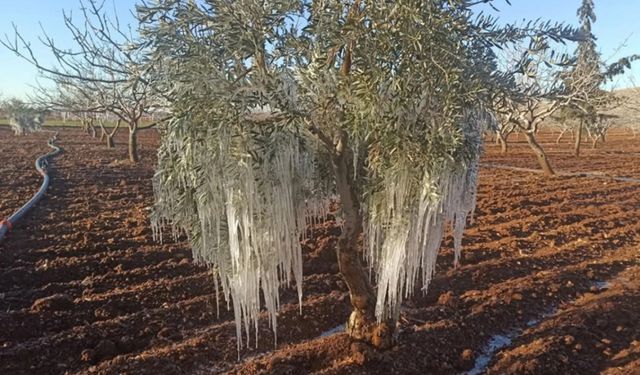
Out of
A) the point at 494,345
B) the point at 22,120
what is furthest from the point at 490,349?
the point at 22,120

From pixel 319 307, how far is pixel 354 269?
1173mm

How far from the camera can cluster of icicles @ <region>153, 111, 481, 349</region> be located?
3307 millimetres

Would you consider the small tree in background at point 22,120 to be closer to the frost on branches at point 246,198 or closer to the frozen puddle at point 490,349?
the frost on branches at point 246,198

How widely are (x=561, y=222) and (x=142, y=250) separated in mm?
7445

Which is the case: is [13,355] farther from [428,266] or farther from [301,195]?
[428,266]

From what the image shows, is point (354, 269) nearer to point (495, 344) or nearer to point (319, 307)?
point (319, 307)

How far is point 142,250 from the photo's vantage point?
7270mm

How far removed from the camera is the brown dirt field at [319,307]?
14.1ft

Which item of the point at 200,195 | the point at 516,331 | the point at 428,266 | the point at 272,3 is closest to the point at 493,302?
the point at 516,331

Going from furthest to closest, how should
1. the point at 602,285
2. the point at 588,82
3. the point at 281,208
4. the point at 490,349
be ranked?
the point at 588,82
the point at 602,285
the point at 490,349
the point at 281,208

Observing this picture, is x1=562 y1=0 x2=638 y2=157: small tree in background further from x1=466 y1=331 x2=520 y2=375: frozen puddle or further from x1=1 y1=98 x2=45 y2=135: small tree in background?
x1=1 y1=98 x2=45 y2=135: small tree in background

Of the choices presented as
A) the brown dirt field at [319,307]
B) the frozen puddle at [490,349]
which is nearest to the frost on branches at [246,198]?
the brown dirt field at [319,307]

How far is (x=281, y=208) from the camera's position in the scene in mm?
3531

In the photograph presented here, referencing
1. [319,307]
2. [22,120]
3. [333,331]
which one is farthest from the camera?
[22,120]
